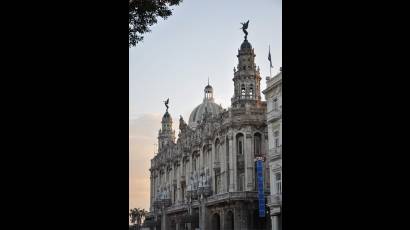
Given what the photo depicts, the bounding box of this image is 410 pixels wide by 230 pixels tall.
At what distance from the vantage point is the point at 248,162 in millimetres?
43562

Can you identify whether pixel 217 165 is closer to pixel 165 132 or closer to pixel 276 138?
pixel 276 138

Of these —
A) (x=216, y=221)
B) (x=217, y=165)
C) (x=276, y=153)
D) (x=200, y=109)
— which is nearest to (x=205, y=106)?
(x=200, y=109)

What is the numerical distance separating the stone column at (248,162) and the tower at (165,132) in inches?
973

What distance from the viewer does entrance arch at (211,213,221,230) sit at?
159ft

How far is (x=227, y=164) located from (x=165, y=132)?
2613 centimetres

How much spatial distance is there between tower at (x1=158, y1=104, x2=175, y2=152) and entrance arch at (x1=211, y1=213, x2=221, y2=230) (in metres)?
20.0

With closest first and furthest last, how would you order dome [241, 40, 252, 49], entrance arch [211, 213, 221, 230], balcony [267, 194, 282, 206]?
balcony [267, 194, 282, 206], dome [241, 40, 252, 49], entrance arch [211, 213, 221, 230]

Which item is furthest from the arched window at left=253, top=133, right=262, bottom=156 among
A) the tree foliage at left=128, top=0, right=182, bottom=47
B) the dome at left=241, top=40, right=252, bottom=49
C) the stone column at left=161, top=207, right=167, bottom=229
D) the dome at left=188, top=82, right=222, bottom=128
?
the tree foliage at left=128, top=0, right=182, bottom=47

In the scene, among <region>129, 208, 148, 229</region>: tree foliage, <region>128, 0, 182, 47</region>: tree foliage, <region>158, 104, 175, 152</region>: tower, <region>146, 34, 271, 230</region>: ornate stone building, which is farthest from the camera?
<region>129, 208, 148, 229</region>: tree foliage

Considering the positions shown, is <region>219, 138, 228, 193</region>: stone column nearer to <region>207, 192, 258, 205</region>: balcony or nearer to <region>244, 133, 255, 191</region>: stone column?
<region>207, 192, 258, 205</region>: balcony
